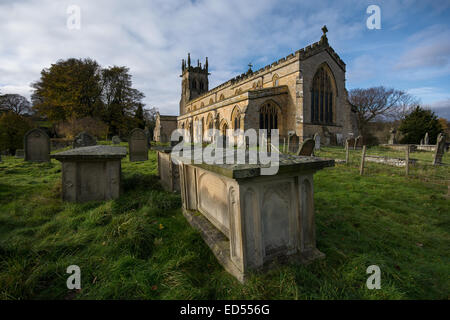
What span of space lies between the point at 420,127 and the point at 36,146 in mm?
35382

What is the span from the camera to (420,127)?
23000 mm

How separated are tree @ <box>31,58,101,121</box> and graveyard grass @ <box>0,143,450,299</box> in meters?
20.8

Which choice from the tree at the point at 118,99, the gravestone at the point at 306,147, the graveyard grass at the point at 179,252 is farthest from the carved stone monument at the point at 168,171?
the tree at the point at 118,99

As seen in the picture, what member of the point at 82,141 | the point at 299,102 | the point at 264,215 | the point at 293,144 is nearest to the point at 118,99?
the point at 82,141

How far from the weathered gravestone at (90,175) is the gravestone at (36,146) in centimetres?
603

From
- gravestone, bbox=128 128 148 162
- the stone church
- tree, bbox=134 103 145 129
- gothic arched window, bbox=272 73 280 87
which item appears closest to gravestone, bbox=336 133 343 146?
the stone church

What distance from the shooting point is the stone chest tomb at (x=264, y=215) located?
1899mm

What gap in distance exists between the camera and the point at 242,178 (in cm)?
179

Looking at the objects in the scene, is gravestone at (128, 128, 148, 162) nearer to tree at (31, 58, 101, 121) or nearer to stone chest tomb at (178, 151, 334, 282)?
stone chest tomb at (178, 151, 334, 282)

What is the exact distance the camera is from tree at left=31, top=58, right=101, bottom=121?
20031 millimetres

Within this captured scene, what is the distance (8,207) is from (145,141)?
6054 mm

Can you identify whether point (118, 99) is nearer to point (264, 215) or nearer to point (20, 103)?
point (20, 103)

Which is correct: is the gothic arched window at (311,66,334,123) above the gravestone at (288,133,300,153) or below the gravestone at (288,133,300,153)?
above

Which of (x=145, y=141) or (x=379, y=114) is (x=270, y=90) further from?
(x=379, y=114)
